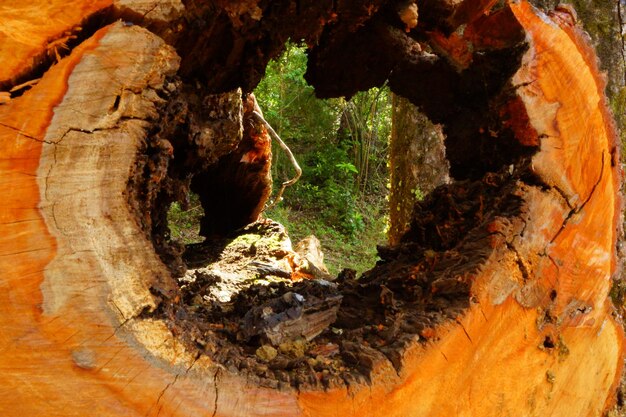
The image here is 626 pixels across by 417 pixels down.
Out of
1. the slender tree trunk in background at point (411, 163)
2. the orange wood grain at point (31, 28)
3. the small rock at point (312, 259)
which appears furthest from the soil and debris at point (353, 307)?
the slender tree trunk in background at point (411, 163)

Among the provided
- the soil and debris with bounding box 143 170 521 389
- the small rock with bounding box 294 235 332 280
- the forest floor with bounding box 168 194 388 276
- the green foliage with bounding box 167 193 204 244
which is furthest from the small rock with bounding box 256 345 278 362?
the green foliage with bounding box 167 193 204 244

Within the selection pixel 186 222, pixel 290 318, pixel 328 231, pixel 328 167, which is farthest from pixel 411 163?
pixel 328 167

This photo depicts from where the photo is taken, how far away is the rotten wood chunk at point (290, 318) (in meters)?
1.37

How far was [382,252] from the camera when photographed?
1.96m

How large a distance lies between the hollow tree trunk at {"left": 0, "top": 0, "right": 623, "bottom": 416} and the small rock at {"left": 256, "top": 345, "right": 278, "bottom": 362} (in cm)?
7

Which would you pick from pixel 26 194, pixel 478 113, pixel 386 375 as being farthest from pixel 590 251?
pixel 26 194

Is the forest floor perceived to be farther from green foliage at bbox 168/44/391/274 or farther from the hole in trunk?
the hole in trunk

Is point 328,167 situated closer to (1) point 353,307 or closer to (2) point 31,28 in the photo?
(1) point 353,307

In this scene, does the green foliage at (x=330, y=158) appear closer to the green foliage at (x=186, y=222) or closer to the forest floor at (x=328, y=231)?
the forest floor at (x=328, y=231)

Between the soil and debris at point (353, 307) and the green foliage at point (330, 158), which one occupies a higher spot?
the soil and debris at point (353, 307)

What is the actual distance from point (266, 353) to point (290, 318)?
17 centimetres

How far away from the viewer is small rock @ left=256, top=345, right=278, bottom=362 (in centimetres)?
125

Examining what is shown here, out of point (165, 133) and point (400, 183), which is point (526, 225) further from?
point (400, 183)

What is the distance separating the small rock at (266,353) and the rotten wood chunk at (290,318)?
0.16 feet
